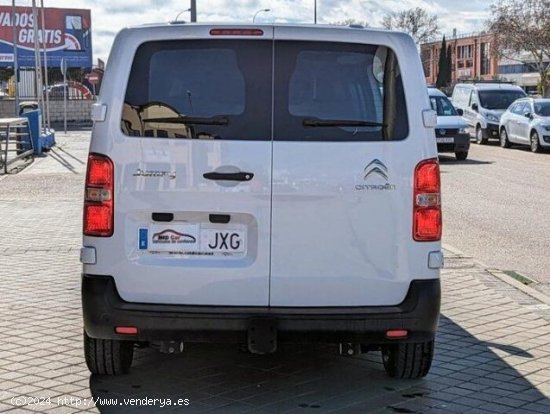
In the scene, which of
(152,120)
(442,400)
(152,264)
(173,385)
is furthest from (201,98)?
(442,400)

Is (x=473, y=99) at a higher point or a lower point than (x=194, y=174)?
higher

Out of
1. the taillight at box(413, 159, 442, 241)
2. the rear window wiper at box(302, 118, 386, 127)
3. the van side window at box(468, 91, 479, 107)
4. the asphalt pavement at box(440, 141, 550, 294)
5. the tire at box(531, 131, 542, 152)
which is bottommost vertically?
the asphalt pavement at box(440, 141, 550, 294)

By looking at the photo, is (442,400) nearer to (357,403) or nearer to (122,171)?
(357,403)

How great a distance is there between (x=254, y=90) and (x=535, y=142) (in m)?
22.2

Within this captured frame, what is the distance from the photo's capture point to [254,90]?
14.7 ft

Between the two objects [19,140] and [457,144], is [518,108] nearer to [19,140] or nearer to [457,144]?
[457,144]

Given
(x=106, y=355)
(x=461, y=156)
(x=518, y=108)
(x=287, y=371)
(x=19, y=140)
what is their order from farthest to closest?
(x=518, y=108), (x=19, y=140), (x=461, y=156), (x=287, y=371), (x=106, y=355)

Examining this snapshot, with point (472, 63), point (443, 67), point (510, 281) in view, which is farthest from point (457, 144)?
point (472, 63)

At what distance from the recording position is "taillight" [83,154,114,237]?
442cm

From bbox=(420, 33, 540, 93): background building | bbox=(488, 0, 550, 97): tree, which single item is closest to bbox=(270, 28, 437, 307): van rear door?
bbox=(488, 0, 550, 97): tree

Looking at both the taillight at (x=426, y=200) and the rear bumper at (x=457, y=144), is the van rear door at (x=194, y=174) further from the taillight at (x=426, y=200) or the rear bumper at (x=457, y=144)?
the rear bumper at (x=457, y=144)

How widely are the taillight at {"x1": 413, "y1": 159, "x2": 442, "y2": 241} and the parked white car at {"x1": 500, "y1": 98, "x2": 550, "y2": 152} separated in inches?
837

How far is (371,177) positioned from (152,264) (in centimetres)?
122

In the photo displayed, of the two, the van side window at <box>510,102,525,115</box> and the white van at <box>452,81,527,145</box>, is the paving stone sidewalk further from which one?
the white van at <box>452,81,527,145</box>
